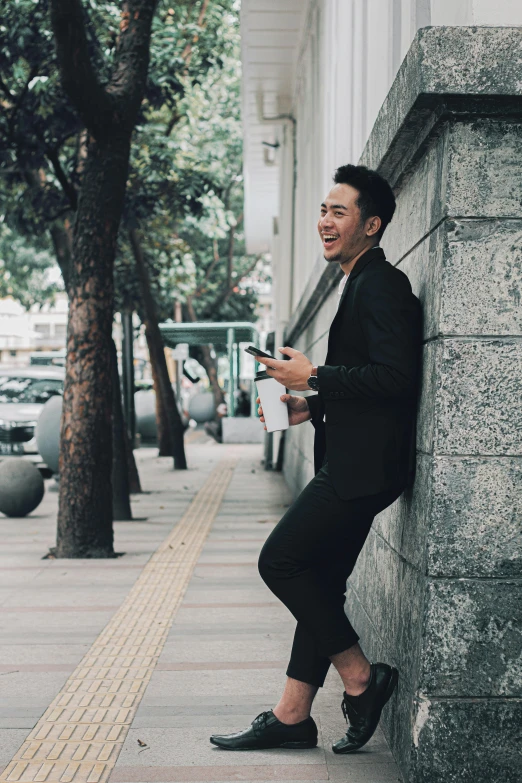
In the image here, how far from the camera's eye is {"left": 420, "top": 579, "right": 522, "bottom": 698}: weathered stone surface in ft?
10.8

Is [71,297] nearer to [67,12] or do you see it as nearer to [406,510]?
[67,12]

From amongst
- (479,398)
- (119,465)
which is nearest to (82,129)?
(119,465)

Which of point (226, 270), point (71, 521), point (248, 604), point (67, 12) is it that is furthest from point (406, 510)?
point (226, 270)

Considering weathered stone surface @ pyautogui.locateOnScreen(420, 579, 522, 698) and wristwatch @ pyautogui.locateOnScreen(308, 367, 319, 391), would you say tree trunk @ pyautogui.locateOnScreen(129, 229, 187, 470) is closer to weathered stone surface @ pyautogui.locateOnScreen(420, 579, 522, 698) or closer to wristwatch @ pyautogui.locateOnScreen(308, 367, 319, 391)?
wristwatch @ pyautogui.locateOnScreen(308, 367, 319, 391)

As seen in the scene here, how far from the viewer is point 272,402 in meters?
3.70

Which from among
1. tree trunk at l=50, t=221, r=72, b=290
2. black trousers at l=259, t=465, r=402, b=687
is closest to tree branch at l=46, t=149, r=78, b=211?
tree trunk at l=50, t=221, r=72, b=290

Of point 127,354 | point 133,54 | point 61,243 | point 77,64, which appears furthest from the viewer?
point 61,243

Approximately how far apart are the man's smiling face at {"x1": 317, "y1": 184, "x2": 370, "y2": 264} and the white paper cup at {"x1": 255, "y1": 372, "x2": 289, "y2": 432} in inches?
18.9

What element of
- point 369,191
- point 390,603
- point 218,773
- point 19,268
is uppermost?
point 19,268

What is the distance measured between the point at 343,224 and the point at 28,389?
1478 cm

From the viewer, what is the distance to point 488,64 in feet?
10.6

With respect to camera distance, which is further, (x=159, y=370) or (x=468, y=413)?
(x=159, y=370)

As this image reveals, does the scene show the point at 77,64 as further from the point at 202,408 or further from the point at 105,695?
the point at 202,408

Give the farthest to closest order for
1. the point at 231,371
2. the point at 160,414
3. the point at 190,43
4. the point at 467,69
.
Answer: the point at 231,371 → the point at 160,414 → the point at 190,43 → the point at 467,69
